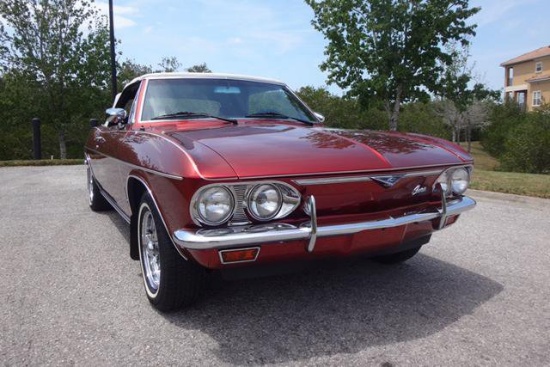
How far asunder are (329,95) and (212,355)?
86.9ft

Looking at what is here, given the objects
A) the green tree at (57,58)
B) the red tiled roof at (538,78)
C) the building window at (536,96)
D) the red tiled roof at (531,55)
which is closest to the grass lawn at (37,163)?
the green tree at (57,58)

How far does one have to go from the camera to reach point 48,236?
15.8 feet

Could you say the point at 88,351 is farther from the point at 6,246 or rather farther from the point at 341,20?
the point at 341,20

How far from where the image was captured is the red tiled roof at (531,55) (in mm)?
48303

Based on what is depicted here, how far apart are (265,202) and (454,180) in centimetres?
143

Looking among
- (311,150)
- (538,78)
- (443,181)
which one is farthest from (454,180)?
(538,78)

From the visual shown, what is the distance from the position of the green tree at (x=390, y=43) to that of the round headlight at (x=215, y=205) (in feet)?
45.5

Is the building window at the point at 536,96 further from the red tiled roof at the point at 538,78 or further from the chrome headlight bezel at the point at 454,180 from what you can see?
the chrome headlight bezel at the point at 454,180

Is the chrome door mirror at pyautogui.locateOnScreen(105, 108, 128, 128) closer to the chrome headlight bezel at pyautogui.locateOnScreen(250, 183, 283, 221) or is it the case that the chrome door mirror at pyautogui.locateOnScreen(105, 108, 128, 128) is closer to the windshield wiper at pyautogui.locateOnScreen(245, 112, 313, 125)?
the windshield wiper at pyautogui.locateOnScreen(245, 112, 313, 125)

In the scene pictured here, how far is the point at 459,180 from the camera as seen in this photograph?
10.2 feet

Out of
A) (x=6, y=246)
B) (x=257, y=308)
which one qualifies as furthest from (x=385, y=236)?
(x=6, y=246)

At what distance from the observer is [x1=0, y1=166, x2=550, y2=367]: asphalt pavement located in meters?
2.38

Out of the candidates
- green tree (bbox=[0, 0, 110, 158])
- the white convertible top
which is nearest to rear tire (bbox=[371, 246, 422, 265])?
the white convertible top

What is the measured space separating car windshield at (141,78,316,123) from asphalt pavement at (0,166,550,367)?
1.32 meters
